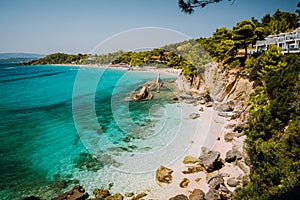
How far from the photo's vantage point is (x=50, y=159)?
13844mm

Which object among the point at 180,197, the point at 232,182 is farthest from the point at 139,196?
the point at 232,182

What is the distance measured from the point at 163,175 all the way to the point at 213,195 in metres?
2.99

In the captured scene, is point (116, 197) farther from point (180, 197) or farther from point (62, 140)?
point (62, 140)

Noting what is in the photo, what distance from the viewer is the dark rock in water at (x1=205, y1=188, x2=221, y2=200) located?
338 inches

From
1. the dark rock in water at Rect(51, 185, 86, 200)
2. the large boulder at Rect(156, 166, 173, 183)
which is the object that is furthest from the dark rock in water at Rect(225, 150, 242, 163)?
the dark rock in water at Rect(51, 185, 86, 200)

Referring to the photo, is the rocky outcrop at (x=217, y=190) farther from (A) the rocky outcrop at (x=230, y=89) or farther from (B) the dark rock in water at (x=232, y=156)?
(A) the rocky outcrop at (x=230, y=89)

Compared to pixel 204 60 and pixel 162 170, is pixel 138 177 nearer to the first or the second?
pixel 162 170

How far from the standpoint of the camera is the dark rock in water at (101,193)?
9605 mm

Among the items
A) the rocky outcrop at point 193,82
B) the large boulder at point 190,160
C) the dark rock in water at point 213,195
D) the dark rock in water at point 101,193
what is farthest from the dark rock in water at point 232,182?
the rocky outcrop at point 193,82

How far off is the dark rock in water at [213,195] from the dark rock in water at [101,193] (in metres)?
4.97

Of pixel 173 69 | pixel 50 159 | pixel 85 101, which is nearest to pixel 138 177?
pixel 50 159

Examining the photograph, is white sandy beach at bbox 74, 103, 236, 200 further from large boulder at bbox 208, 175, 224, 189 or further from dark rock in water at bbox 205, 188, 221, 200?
dark rock in water at bbox 205, 188, 221, 200

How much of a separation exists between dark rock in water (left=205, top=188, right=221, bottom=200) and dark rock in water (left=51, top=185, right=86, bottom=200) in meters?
6.19

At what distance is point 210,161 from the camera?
11.1 metres
